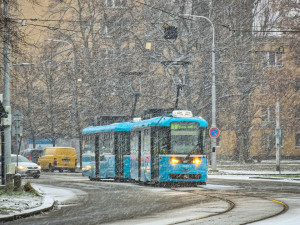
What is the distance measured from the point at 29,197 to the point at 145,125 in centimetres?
949

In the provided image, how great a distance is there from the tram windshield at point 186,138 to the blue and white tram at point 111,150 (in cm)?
439

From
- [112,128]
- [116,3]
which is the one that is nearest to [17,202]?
[112,128]

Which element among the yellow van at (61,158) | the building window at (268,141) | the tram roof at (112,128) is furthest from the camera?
the building window at (268,141)

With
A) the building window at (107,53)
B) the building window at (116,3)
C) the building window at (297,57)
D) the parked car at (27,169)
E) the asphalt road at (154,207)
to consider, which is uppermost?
the building window at (116,3)

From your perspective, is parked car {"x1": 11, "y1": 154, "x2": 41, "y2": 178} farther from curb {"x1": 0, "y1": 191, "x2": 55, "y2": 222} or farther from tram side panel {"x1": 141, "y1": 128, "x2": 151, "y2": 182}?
curb {"x1": 0, "y1": 191, "x2": 55, "y2": 222}

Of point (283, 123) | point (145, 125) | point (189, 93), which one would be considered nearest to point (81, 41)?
point (189, 93)

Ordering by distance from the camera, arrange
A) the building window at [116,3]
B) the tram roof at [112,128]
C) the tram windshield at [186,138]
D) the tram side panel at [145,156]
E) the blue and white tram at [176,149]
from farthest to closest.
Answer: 1. the building window at [116,3]
2. the tram roof at [112,128]
3. the tram side panel at [145,156]
4. the tram windshield at [186,138]
5. the blue and white tram at [176,149]

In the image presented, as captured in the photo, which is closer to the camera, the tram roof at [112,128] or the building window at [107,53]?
the tram roof at [112,128]

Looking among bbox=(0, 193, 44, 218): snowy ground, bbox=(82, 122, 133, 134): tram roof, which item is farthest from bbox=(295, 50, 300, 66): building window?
bbox=(0, 193, 44, 218): snowy ground

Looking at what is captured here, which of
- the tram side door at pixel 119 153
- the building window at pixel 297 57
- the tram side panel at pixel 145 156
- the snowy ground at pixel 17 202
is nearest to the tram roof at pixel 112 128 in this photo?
the tram side door at pixel 119 153

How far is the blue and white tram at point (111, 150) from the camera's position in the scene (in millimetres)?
31922

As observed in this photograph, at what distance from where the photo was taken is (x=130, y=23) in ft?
160

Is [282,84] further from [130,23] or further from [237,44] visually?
[130,23]

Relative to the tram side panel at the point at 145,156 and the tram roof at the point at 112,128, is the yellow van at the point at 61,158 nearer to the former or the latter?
the tram roof at the point at 112,128
